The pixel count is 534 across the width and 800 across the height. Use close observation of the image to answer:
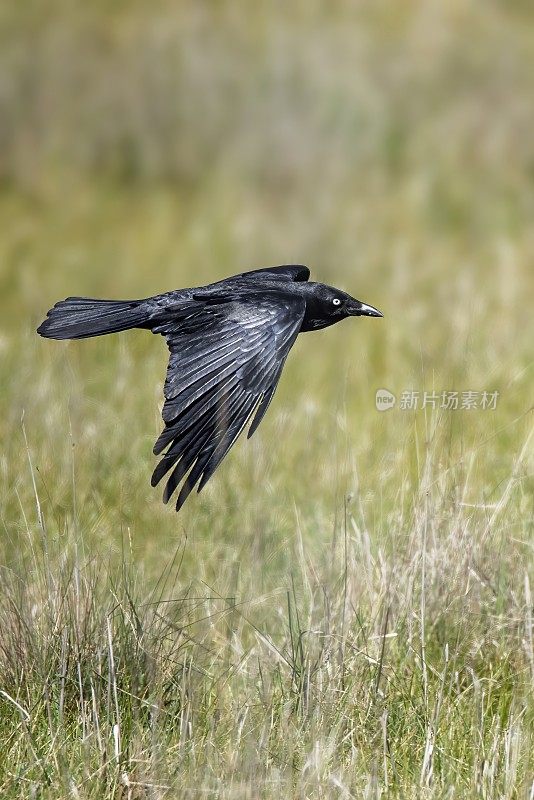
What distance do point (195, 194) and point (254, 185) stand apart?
58cm

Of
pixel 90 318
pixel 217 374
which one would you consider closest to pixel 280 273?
pixel 90 318

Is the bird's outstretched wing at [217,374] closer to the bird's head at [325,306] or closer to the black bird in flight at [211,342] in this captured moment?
the black bird in flight at [211,342]

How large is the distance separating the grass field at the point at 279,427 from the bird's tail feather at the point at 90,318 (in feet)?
0.53

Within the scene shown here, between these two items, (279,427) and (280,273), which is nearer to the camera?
(280,273)

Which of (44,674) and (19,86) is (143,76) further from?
(44,674)

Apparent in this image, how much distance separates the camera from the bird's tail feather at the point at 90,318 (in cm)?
363

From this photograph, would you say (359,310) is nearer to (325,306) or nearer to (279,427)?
(325,306)

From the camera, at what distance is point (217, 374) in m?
3.19

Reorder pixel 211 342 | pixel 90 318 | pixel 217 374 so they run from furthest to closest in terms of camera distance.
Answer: pixel 90 318
pixel 211 342
pixel 217 374

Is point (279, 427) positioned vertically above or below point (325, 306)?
below

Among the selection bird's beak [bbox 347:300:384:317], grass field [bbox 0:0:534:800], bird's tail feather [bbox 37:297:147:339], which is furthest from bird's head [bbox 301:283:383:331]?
bird's tail feather [bbox 37:297:147:339]

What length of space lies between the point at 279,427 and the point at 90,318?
4.02 ft

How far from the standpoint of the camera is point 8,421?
469cm

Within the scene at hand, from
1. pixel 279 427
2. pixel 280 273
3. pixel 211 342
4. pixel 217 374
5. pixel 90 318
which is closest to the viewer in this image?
pixel 217 374
